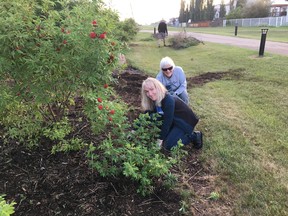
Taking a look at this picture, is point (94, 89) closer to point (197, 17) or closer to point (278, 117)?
point (278, 117)

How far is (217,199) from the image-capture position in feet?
8.80

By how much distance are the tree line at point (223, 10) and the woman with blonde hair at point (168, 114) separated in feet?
156

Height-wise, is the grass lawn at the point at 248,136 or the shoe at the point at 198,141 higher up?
the shoe at the point at 198,141

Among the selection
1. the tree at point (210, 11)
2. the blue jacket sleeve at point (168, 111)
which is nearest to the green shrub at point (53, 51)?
the blue jacket sleeve at point (168, 111)

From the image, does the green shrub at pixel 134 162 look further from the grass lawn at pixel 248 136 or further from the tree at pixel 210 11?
the tree at pixel 210 11

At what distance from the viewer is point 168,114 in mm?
3455

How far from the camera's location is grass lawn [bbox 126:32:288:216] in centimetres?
271

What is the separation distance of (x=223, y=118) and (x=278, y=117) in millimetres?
898

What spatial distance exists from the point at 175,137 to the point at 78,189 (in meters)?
1.45

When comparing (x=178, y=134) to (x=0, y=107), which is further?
(x=178, y=134)

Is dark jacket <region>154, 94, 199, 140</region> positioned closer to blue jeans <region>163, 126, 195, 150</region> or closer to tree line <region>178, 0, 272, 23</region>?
blue jeans <region>163, 126, 195, 150</region>

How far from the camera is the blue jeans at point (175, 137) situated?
3.56 metres

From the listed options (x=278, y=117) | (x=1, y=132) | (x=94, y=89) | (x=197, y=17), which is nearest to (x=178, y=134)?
(x=94, y=89)

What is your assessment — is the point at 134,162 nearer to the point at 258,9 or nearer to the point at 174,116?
the point at 174,116
